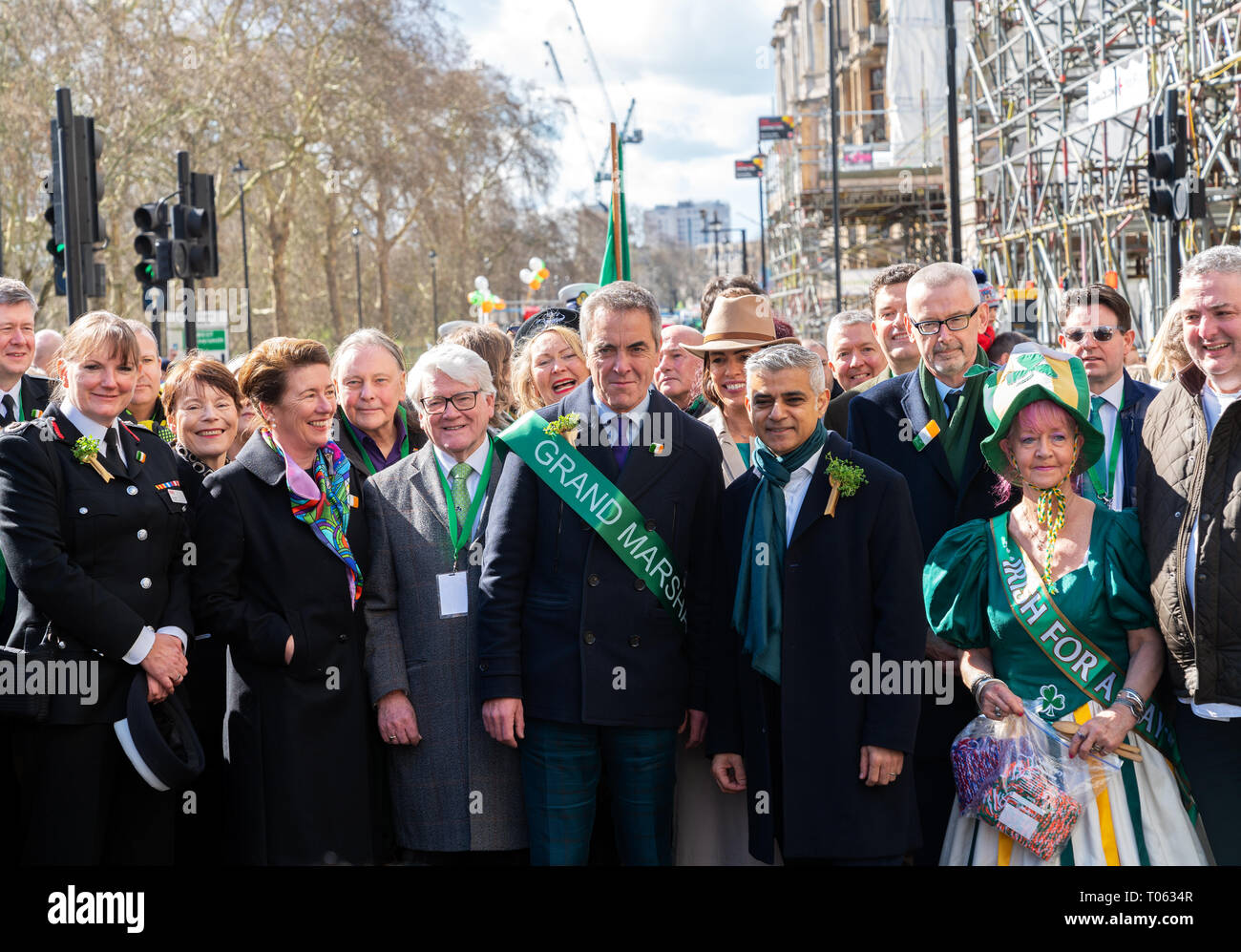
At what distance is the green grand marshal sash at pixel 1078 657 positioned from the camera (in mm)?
3848

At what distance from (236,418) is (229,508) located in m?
1.19

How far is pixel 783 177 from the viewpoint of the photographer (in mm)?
49125

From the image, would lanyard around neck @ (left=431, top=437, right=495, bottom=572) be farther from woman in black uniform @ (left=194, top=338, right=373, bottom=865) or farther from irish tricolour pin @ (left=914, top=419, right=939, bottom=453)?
irish tricolour pin @ (left=914, top=419, right=939, bottom=453)

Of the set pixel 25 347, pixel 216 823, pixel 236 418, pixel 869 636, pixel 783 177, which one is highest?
pixel 783 177

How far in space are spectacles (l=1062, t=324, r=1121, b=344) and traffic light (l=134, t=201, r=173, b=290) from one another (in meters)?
10.8

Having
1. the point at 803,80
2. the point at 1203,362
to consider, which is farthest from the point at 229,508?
the point at 803,80

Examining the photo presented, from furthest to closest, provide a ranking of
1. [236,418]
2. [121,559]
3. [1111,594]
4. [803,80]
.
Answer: [803,80] < [236,418] < [121,559] < [1111,594]

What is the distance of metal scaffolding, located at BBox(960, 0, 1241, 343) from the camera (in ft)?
54.8

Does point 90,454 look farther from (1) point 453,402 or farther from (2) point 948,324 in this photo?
(2) point 948,324

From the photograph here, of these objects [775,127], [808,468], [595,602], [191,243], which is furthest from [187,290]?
[775,127]

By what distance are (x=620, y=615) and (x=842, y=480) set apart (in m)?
0.80

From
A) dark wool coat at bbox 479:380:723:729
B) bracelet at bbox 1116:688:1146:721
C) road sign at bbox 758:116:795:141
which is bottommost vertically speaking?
bracelet at bbox 1116:688:1146:721

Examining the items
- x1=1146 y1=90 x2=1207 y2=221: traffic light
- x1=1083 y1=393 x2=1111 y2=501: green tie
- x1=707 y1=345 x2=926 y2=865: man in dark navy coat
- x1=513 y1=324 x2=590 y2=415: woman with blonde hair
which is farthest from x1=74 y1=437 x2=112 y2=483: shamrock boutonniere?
x1=1146 y1=90 x2=1207 y2=221: traffic light

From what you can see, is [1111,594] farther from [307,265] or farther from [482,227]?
[482,227]
